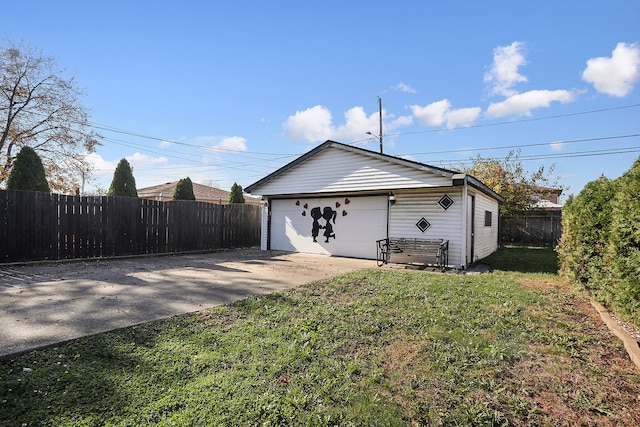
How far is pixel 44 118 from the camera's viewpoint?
54.1 ft

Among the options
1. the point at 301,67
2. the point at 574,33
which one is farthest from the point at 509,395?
the point at 301,67

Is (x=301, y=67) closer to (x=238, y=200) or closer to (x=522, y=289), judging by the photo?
(x=238, y=200)

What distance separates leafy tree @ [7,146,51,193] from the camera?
929 centimetres

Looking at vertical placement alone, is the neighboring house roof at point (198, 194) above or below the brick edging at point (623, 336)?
above

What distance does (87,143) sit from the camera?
17.3m

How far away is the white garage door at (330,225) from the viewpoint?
1133 cm

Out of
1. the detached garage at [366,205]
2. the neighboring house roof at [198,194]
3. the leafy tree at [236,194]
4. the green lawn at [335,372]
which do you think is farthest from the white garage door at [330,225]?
the neighboring house roof at [198,194]

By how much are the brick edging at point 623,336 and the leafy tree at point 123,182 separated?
15.0 meters

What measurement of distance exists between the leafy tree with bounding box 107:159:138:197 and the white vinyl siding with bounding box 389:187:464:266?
35.7 ft

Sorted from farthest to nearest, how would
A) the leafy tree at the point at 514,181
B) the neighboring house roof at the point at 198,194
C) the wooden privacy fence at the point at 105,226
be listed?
1. the neighboring house roof at the point at 198,194
2. the leafy tree at the point at 514,181
3. the wooden privacy fence at the point at 105,226

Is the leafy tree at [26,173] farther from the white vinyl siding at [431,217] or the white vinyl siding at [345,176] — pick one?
the white vinyl siding at [431,217]

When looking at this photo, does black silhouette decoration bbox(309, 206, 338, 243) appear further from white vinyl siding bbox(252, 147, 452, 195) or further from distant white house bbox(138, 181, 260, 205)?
distant white house bbox(138, 181, 260, 205)

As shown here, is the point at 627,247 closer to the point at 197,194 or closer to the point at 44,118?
the point at 44,118

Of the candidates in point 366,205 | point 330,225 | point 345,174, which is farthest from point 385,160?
point 330,225
